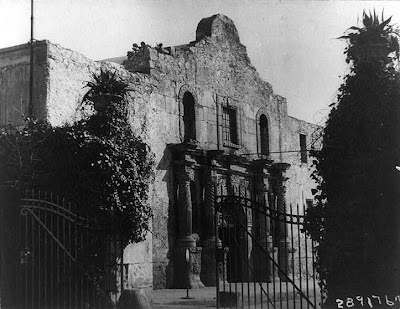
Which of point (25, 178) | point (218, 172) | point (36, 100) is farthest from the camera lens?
point (218, 172)

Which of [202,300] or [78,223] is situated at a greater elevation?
[78,223]

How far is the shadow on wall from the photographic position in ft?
56.0

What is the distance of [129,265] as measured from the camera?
32.9ft

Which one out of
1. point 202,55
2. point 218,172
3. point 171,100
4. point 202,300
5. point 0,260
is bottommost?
point 202,300

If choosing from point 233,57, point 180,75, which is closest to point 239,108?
point 233,57

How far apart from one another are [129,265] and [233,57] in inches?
509

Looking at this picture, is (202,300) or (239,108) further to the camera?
(239,108)

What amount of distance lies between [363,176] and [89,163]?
5.17 meters

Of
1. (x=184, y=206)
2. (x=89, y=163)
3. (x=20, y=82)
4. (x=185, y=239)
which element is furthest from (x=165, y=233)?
(x=89, y=163)

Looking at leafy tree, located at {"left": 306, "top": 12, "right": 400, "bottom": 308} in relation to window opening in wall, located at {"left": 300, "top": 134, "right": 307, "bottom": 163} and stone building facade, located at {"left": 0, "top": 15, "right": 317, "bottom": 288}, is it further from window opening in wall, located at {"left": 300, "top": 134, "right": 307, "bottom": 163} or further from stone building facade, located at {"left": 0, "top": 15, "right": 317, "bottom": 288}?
window opening in wall, located at {"left": 300, "top": 134, "right": 307, "bottom": 163}

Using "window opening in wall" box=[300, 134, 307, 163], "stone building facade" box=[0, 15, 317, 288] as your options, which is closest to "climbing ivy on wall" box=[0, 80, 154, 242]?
"stone building facade" box=[0, 15, 317, 288]

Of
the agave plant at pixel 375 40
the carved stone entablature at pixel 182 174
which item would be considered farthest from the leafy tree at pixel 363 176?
the carved stone entablature at pixel 182 174

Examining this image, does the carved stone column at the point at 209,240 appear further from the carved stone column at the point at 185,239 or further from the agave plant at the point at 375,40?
the agave plant at the point at 375,40

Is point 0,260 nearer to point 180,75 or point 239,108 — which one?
point 180,75
